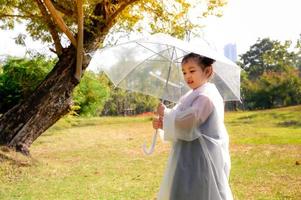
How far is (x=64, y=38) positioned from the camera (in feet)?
29.3

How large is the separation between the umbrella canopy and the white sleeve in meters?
0.49

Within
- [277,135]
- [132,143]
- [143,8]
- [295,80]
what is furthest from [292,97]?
[143,8]

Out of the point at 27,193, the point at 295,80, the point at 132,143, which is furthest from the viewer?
the point at 295,80

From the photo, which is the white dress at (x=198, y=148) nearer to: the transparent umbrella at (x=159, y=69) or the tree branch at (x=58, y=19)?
the transparent umbrella at (x=159, y=69)

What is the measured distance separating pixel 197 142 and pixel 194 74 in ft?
1.44

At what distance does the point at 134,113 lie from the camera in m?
35.2

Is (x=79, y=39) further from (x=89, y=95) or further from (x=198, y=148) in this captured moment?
(x=89, y=95)

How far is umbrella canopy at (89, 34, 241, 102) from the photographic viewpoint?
342cm

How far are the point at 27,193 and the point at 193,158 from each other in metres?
3.73

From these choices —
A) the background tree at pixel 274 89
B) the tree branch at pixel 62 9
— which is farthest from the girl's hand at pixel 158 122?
the background tree at pixel 274 89

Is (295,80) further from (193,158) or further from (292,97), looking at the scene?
(193,158)

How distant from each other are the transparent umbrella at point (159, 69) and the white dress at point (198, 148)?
0.39 m

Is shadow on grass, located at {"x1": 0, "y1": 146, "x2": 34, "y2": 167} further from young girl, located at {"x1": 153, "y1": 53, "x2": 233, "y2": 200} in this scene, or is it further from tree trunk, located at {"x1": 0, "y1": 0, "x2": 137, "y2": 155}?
young girl, located at {"x1": 153, "y1": 53, "x2": 233, "y2": 200}

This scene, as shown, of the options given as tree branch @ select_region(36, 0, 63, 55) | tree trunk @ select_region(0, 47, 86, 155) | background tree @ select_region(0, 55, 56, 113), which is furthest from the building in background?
background tree @ select_region(0, 55, 56, 113)
